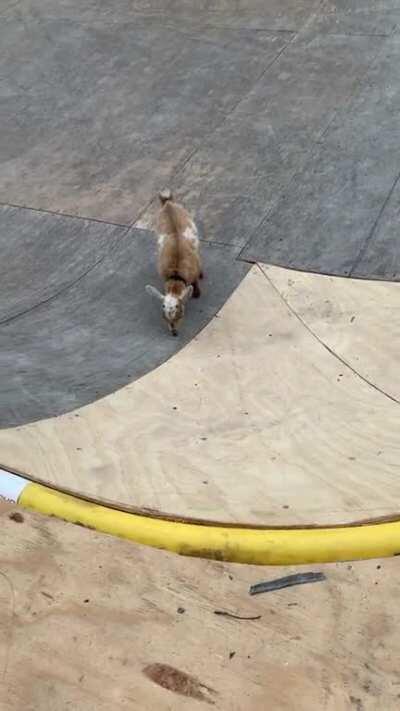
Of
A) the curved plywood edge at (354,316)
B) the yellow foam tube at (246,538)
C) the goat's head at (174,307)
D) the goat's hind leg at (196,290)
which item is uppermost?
the yellow foam tube at (246,538)

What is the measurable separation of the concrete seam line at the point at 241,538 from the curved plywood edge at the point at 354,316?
1625mm

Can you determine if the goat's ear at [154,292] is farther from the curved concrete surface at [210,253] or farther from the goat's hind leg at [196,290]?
the goat's hind leg at [196,290]

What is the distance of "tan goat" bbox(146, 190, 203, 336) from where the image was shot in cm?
748

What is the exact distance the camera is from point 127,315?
26.0 ft

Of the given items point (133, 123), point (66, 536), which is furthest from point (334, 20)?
point (66, 536)

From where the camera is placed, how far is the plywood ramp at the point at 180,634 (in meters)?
4.32

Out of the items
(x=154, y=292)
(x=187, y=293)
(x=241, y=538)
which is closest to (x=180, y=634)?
(x=241, y=538)

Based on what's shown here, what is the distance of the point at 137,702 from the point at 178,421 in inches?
96.5

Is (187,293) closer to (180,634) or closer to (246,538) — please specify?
(246,538)

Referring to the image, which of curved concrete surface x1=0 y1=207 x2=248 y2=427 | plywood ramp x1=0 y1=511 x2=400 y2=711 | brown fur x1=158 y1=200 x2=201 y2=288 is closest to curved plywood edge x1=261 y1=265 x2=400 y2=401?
curved concrete surface x1=0 y1=207 x2=248 y2=427

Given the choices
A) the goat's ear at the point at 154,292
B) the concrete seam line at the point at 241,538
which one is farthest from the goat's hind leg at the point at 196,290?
the concrete seam line at the point at 241,538

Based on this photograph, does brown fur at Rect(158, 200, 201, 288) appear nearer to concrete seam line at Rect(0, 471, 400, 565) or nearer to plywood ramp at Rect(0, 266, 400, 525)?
plywood ramp at Rect(0, 266, 400, 525)

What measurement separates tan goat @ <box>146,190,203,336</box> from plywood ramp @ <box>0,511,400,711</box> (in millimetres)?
2830

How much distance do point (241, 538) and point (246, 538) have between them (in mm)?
32
